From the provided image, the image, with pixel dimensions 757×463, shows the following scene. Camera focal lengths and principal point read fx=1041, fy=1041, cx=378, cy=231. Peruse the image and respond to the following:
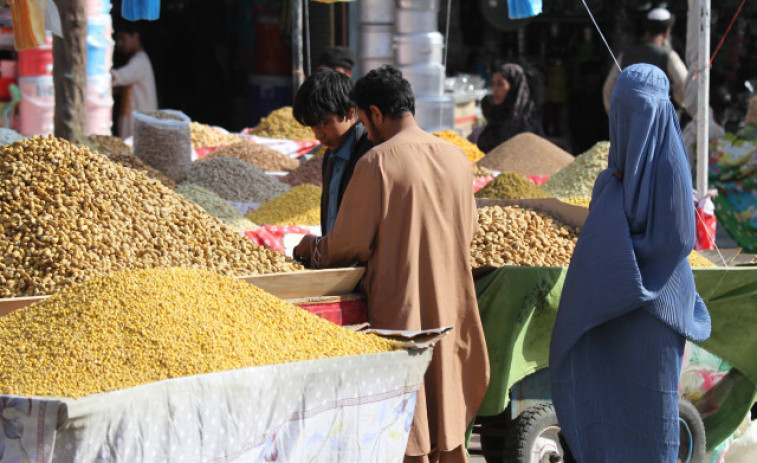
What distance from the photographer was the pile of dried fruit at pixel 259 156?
18.7 ft

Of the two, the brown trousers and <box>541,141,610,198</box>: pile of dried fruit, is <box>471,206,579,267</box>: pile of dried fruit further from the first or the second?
<box>541,141,610,198</box>: pile of dried fruit

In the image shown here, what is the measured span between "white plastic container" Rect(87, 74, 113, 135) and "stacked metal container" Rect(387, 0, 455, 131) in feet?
7.68


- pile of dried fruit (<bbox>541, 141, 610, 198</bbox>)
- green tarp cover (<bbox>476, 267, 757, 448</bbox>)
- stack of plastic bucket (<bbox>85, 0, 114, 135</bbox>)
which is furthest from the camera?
stack of plastic bucket (<bbox>85, 0, 114, 135</bbox>)

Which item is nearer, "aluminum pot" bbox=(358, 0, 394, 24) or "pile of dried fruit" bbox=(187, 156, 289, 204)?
"pile of dried fruit" bbox=(187, 156, 289, 204)

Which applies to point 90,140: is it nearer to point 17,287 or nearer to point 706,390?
point 17,287

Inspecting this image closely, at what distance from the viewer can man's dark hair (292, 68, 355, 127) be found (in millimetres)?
3082

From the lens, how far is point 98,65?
22.4ft

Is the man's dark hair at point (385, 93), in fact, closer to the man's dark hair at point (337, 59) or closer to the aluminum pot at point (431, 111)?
the man's dark hair at point (337, 59)

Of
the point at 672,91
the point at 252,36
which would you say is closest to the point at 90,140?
the point at 672,91

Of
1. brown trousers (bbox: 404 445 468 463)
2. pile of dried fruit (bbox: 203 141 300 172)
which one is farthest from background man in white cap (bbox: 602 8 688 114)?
brown trousers (bbox: 404 445 468 463)

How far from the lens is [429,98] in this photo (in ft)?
26.5

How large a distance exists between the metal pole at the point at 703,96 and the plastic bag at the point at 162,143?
7.81ft

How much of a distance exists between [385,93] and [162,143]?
1978mm

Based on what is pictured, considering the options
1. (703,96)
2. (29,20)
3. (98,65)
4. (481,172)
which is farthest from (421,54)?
(29,20)
